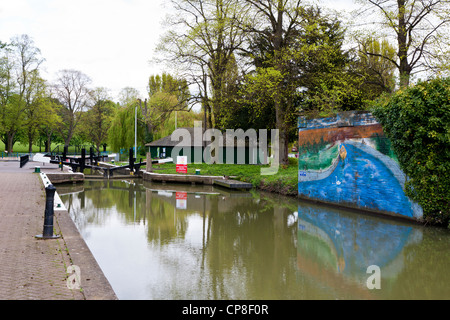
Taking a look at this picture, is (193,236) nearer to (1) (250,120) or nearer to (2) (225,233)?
(2) (225,233)

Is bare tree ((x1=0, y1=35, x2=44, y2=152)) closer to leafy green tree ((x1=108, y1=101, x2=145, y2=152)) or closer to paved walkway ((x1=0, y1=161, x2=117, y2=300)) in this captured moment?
leafy green tree ((x1=108, y1=101, x2=145, y2=152))

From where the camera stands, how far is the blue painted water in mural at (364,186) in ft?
36.8

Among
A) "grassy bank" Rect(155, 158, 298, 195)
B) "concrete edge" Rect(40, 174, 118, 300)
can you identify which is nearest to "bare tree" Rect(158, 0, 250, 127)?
"grassy bank" Rect(155, 158, 298, 195)

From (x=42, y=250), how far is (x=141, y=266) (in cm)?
155

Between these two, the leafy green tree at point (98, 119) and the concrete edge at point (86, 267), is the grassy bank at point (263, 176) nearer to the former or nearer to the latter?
the concrete edge at point (86, 267)

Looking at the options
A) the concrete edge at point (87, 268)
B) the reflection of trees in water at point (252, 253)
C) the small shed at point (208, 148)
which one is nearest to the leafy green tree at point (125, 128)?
the small shed at point (208, 148)

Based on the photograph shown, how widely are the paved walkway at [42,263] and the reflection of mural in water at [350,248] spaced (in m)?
3.37

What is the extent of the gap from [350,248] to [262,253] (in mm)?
1920

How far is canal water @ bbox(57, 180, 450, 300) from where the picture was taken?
5.60m

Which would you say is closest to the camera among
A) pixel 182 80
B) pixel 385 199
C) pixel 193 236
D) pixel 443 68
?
pixel 193 236

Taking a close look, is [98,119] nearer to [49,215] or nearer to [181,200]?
[181,200]

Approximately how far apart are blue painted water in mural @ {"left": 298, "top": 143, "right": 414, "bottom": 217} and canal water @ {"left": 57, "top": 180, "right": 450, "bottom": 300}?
0.48 metres
